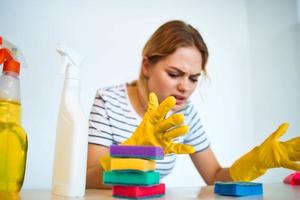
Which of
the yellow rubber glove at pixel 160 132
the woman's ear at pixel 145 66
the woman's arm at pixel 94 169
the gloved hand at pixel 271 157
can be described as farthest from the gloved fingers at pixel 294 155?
the woman's ear at pixel 145 66

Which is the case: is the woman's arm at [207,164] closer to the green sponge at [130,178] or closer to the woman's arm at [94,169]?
the woman's arm at [94,169]

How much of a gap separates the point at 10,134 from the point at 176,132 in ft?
0.76

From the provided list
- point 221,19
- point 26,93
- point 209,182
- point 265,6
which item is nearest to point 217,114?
point 209,182

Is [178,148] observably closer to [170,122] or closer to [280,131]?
[170,122]

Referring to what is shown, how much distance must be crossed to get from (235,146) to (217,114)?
132 mm

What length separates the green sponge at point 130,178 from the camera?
39cm

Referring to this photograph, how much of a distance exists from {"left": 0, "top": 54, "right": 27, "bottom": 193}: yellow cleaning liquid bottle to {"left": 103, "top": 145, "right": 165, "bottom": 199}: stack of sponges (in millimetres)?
124

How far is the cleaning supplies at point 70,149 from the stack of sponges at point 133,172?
1.5 inches

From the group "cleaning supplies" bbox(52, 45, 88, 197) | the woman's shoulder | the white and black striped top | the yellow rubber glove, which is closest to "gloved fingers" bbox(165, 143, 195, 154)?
the yellow rubber glove

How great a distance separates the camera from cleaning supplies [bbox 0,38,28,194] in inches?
16.2

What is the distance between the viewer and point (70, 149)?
0.41 meters

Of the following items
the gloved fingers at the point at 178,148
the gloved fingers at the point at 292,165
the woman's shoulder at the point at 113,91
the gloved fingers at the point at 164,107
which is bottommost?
the gloved fingers at the point at 292,165

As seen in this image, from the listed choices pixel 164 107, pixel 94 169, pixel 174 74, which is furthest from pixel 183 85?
pixel 164 107

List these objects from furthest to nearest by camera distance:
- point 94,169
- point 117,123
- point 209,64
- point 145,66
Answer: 1. point 209,64
2. point 145,66
3. point 117,123
4. point 94,169
